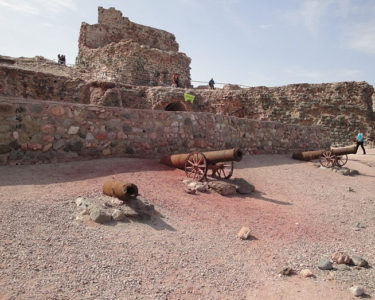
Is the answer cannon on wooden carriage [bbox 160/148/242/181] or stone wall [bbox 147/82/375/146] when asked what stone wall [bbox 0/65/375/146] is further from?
cannon on wooden carriage [bbox 160/148/242/181]

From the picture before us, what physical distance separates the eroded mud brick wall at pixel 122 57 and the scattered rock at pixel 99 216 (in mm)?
18221

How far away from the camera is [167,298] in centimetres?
266

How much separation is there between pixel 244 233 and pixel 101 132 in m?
4.05

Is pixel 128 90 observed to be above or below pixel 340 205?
above

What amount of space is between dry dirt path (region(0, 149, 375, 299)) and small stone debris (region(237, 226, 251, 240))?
0.08 m

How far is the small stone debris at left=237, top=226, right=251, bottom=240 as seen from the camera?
13.5 feet

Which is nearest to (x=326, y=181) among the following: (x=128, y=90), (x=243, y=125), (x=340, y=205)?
(x=340, y=205)

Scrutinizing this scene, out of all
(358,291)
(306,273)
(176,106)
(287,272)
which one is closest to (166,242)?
(287,272)

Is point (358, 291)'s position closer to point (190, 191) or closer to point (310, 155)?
point (190, 191)

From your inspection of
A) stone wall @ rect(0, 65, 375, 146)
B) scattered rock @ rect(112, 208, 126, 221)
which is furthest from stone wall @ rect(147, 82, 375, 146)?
scattered rock @ rect(112, 208, 126, 221)

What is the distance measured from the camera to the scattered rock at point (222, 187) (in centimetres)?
588

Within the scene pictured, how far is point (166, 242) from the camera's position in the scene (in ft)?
11.9

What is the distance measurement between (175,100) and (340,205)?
12.3 m

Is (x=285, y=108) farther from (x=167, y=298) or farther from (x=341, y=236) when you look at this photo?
(x=167, y=298)
